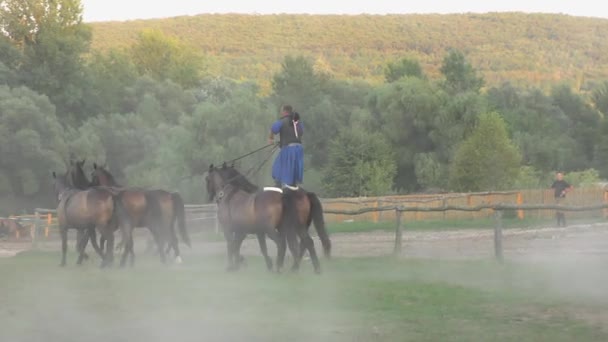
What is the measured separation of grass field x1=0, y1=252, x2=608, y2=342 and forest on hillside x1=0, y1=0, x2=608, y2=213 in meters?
30.1

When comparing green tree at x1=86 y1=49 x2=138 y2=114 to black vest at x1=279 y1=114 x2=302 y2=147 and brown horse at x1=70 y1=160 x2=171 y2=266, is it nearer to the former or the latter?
brown horse at x1=70 y1=160 x2=171 y2=266

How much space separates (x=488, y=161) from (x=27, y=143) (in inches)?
1046

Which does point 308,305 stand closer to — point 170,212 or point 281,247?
point 281,247

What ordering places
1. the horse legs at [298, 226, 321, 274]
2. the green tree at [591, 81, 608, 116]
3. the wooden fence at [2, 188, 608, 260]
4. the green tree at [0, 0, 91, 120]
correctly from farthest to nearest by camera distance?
the green tree at [591, 81, 608, 116] < the green tree at [0, 0, 91, 120] < the wooden fence at [2, 188, 608, 260] < the horse legs at [298, 226, 321, 274]

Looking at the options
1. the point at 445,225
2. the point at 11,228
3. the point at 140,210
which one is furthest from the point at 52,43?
the point at 140,210

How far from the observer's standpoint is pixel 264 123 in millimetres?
57781

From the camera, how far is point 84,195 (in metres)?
20.5

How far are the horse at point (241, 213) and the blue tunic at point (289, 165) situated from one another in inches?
12.1

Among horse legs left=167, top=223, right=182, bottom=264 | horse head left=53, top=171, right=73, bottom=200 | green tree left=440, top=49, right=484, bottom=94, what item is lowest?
horse legs left=167, top=223, right=182, bottom=264

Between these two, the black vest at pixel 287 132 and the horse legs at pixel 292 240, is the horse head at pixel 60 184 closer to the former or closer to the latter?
the black vest at pixel 287 132

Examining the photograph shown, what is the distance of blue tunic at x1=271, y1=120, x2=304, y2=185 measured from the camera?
1712 cm

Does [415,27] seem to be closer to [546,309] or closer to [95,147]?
[95,147]

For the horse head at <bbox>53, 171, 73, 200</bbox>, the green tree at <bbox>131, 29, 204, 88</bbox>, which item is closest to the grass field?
the horse head at <bbox>53, 171, 73, 200</bbox>

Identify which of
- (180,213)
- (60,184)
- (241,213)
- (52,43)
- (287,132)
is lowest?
(180,213)
